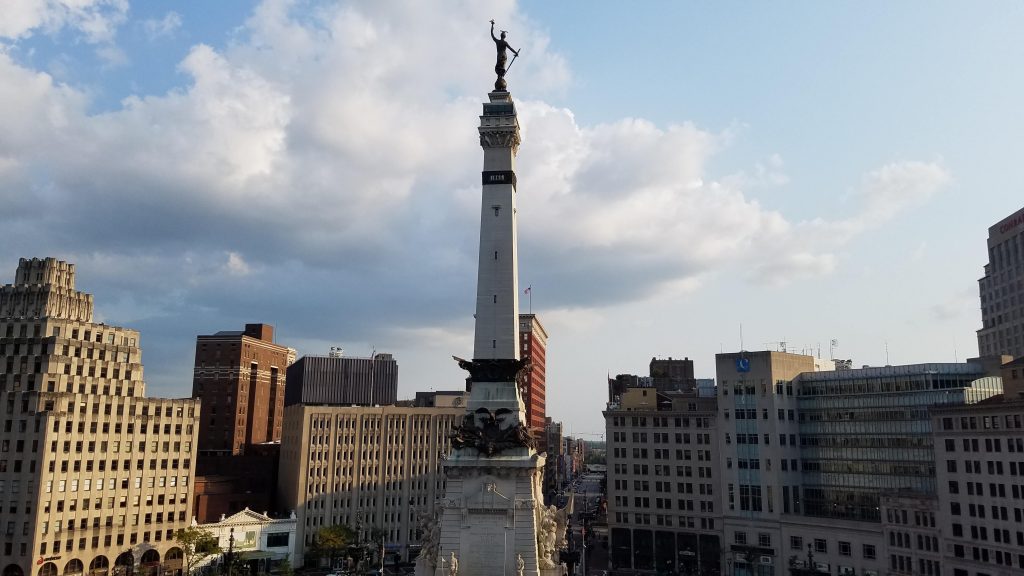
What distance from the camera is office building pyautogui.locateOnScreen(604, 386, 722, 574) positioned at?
9606 centimetres

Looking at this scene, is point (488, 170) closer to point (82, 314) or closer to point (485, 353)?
point (485, 353)

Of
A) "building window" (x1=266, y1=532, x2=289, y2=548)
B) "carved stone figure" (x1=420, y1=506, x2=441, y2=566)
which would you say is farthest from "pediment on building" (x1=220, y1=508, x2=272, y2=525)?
"carved stone figure" (x1=420, y1=506, x2=441, y2=566)

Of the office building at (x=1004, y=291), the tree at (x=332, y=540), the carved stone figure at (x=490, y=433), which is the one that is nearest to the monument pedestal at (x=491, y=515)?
the carved stone figure at (x=490, y=433)

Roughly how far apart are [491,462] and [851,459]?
57.6 m

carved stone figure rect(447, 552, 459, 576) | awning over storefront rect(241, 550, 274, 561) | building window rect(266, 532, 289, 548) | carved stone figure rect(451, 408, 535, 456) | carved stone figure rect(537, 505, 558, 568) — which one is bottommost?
awning over storefront rect(241, 550, 274, 561)

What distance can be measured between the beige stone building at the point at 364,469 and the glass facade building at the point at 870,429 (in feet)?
179

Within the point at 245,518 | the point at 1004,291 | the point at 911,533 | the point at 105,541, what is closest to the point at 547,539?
the point at 911,533

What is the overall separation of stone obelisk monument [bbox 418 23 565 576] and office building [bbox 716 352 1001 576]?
45.2 m

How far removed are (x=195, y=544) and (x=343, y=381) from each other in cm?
4362

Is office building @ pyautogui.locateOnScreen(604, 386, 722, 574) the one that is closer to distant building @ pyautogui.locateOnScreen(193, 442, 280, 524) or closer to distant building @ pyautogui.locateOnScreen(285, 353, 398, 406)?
distant building @ pyautogui.locateOnScreen(285, 353, 398, 406)

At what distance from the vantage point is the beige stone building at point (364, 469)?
104125 millimetres

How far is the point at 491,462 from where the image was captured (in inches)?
2165

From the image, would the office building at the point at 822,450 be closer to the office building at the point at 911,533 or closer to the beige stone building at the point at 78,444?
the office building at the point at 911,533

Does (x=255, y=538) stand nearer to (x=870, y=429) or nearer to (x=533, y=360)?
(x=533, y=360)
